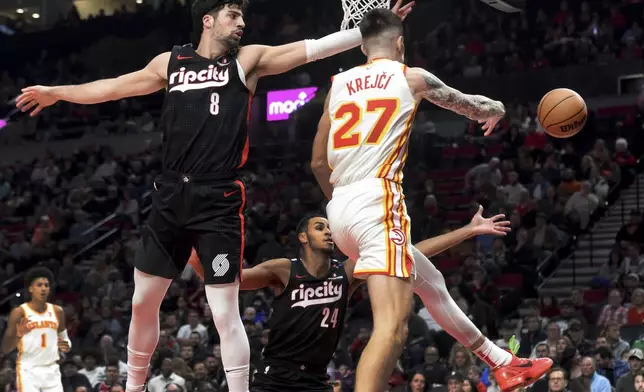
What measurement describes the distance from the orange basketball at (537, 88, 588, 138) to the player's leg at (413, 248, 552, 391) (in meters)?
1.68

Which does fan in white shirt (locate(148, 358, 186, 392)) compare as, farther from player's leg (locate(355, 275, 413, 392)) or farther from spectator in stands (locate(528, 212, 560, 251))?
player's leg (locate(355, 275, 413, 392))

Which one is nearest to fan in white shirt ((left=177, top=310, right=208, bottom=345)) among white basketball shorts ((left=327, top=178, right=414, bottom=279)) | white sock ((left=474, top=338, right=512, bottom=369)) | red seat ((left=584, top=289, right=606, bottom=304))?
red seat ((left=584, top=289, right=606, bottom=304))

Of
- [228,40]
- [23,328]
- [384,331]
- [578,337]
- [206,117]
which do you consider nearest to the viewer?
[384,331]

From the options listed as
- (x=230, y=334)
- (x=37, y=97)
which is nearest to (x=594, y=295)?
(x=230, y=334)

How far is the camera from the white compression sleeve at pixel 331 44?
6758mm

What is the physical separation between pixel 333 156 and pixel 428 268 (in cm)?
109

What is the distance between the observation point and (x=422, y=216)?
17.4 metres

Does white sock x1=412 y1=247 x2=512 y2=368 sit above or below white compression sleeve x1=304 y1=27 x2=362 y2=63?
below

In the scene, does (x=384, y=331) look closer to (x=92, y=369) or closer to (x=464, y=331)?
(x=464, y=331)

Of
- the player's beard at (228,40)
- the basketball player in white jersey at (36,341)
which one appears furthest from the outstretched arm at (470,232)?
the basketball player in white jersey at (36,341)

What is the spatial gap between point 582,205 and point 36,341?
31.0 feet

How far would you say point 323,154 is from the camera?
6723 mm

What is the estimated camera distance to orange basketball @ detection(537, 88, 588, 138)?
7992 millimetres

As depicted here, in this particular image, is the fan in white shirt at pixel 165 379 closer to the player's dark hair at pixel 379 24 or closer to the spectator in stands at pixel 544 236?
the spectator in stands at pixel 544 236
